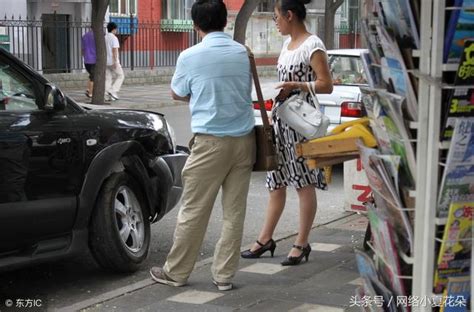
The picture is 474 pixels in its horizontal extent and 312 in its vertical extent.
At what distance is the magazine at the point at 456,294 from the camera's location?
317 centimetres

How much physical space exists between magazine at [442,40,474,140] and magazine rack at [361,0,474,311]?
29 millimetres

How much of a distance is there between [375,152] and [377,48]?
1.42 ft

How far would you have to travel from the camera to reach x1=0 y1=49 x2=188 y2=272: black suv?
5.06 metres

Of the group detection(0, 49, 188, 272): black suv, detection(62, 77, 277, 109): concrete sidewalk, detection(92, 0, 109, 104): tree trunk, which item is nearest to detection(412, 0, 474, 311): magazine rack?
detection(0, 49, 188, 272): black suv

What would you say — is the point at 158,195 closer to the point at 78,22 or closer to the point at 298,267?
the point at 298,267

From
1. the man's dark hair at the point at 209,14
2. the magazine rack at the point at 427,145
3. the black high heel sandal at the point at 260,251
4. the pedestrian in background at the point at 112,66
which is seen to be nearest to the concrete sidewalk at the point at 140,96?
the pedestrian in background at the point at 112,66

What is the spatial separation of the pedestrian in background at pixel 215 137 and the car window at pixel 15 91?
1.06 m

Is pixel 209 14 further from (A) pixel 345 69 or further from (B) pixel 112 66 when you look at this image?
(B) pixel 112 66

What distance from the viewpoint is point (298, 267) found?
5.85 metres

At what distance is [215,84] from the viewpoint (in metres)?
5.03

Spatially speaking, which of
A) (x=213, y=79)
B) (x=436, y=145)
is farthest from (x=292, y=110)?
(x=436, y=145)

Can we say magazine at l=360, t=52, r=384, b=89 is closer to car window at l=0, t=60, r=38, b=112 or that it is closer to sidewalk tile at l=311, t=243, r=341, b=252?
car window at l=0, t=60, r=38, b=112

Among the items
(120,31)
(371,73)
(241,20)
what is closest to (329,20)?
(241,20)

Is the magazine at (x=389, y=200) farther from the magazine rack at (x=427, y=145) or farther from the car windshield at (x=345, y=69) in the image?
the car windshield at (x=345, y=69)
